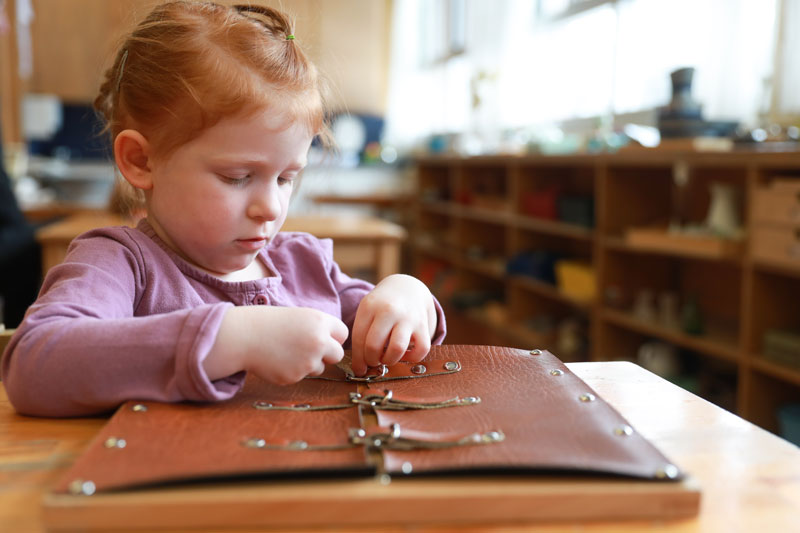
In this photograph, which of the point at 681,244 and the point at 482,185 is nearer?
the point at 681,244

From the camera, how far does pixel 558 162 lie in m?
3.57

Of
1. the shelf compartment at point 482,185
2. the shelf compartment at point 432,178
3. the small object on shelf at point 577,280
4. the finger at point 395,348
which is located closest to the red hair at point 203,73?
the finger at point 395,348

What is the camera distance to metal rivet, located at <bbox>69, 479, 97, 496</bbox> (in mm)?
427

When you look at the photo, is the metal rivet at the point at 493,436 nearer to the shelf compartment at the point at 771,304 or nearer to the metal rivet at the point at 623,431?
the metal rivet at the point at 623,431

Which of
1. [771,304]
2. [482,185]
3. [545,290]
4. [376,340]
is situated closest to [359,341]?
[376,340]

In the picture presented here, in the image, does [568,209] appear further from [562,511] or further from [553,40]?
[562,511]

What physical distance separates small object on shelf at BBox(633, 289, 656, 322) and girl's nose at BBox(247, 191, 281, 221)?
247 cm

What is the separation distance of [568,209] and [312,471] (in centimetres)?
323

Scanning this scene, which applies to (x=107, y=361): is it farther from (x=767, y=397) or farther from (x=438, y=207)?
(x=438, y=207)

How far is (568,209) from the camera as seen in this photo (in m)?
3.54

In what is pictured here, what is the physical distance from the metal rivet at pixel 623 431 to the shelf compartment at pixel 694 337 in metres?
2.07

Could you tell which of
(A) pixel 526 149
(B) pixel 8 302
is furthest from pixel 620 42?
(B) pixel 8 302

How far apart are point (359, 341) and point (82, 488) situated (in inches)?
13.2

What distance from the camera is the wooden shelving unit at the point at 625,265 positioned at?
93.0 inches
